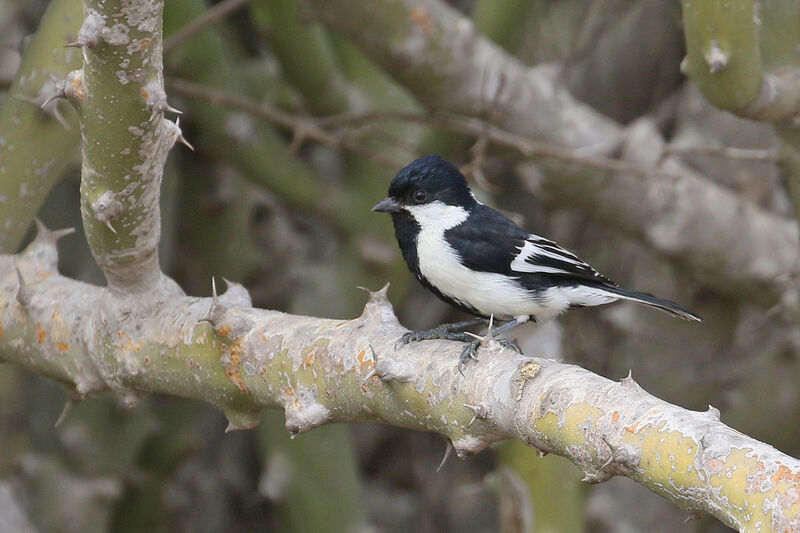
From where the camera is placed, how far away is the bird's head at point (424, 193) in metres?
3.35

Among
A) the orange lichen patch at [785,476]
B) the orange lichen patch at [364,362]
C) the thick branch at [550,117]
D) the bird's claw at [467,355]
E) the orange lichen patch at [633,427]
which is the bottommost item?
the thick branch at [550,117]

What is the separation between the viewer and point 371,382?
2.20 meters

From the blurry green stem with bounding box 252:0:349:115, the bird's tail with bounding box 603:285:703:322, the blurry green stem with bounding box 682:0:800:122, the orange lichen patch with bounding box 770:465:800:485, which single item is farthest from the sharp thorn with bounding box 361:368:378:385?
the blurry green stem with bounding box 252:0:349:115

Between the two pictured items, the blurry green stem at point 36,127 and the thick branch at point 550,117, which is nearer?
the blurry green stem at point 36,127

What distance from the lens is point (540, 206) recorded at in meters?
6.14

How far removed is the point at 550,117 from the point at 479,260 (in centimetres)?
190

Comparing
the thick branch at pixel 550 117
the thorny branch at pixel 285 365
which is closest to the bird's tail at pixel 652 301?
the thick branch at pixel 550 117

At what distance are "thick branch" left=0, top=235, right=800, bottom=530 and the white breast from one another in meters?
0.74

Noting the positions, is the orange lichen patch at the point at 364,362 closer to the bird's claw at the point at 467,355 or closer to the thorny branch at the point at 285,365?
the thorny branch at the point at 285,365

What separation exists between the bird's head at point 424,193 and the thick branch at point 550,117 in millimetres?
632

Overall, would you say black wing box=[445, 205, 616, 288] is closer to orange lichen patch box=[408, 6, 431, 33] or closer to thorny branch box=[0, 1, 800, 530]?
thorny branch box=[0, 1, 800, 530]

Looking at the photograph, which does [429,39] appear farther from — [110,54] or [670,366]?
[670,366]

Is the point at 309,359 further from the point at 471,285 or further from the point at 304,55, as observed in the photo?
the point at 304,55

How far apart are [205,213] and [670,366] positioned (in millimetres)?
2746
